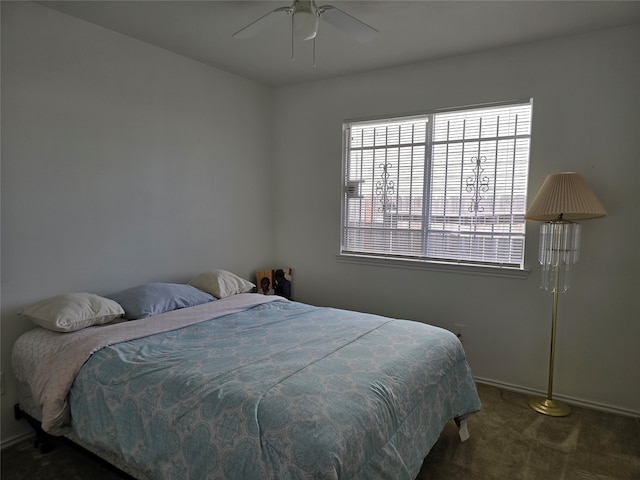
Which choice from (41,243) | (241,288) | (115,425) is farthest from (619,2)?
(41,243)

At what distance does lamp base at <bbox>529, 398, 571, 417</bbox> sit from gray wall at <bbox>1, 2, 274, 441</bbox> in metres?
2.64

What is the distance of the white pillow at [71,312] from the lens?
221 centimetres

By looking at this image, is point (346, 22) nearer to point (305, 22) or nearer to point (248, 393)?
point (305, 22)

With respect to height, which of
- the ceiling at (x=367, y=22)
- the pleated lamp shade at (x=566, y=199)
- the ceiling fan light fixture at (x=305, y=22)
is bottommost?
the pleated lamp shade at (x=566, y=199)

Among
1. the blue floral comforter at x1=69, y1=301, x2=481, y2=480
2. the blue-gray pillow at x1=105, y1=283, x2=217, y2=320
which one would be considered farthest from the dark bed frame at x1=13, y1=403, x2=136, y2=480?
the blue-gray pillow at x1=105, y1=283, x2=217, y2=320

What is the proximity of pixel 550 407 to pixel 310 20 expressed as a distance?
2874 mm

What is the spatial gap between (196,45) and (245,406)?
8.71 ft

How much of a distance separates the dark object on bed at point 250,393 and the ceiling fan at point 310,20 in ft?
5.41

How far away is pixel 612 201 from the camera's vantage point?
106 inches

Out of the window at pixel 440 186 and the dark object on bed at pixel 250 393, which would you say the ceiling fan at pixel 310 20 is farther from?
the dark object on bed at pixel 250 393

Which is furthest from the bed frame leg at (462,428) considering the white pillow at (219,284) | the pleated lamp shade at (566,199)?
the white pillow at (219,284)

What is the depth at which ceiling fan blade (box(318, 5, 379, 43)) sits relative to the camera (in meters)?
2.09

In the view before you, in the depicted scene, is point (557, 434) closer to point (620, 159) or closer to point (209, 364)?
point (620, 159)

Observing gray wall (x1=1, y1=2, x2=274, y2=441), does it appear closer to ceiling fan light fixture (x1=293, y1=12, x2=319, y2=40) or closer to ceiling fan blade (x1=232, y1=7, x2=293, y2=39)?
ceiling fan blade (x1=232, y1=7, x2=293, y2=39)
